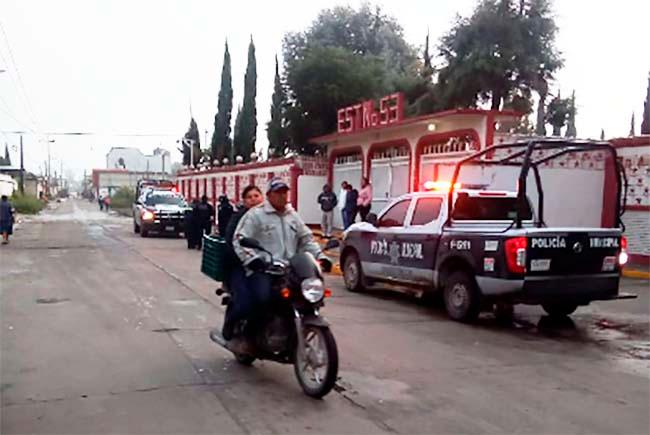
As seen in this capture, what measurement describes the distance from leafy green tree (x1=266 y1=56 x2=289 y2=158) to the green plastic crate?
25.8 metres

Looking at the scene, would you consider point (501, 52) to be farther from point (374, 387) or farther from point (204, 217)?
point (374, 387)

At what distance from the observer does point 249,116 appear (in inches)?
1815

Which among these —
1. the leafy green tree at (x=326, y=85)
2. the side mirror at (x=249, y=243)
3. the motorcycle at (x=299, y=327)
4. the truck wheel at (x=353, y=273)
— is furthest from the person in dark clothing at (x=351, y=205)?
the side mirror at (x=249, y=243)

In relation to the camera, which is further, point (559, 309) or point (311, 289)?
point (559, 309)

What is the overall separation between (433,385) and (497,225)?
402 centimetres

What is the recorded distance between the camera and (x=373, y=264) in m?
11.0

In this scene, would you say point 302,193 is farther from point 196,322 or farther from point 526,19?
point 196,322

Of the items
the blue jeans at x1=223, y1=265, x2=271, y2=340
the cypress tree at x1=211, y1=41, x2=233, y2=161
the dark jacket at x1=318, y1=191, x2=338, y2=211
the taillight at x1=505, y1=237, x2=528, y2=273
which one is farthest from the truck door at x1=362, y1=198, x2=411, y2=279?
the cypress tree at x1=211, y1=41, x2=233, y2=161

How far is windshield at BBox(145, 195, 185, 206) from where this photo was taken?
1001 inches

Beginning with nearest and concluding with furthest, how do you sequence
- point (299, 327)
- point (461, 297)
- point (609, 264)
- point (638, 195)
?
1. point (299, 327)
2. point (609, 264)
3. point (461, 297)
4. point (638, 195)

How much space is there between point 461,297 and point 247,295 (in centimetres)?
408

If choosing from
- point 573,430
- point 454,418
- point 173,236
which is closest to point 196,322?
point 454,418

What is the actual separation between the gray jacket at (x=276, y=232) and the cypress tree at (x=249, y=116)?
40.1 metres

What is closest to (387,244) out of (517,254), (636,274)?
(517,254)
